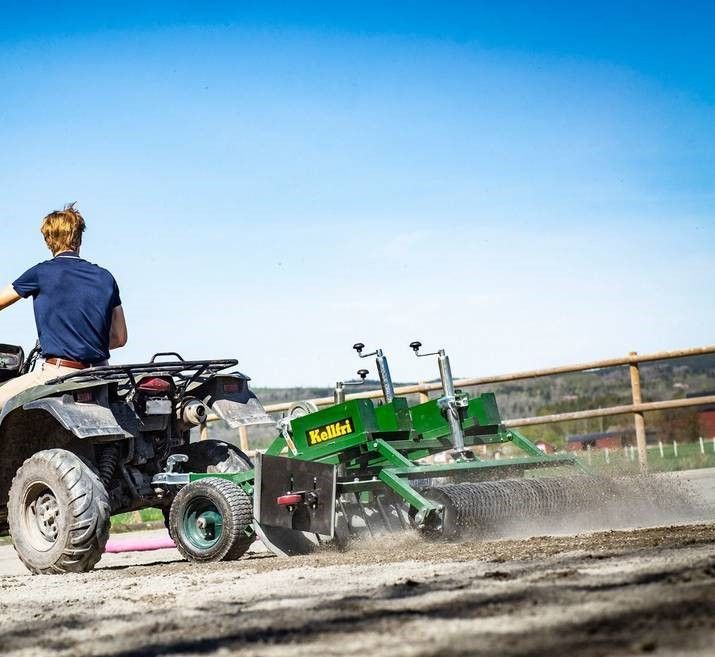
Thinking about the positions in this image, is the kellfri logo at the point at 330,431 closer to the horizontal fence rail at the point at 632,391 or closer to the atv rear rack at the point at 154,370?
the atv rear rack at the point at 154,370

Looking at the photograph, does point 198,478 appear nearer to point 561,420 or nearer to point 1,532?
point 1,532

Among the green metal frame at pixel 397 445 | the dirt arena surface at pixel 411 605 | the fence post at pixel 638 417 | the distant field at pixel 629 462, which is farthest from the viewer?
the fence post at pixel 638 417

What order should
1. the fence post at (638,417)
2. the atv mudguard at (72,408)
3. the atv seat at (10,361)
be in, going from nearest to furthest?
the atv mudguard at (72,408) < the atv seat at (10,361) < the fence post at (638,417)

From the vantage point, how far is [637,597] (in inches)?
133

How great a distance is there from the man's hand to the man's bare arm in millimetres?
569

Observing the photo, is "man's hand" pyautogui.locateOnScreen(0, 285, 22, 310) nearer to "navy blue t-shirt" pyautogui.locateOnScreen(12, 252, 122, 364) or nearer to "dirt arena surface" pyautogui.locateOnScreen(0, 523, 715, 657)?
"navy blue t-shirt" pyautogui.locateOnScreen(12, 252, 122, 364)

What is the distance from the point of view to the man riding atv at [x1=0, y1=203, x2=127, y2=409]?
6555mm

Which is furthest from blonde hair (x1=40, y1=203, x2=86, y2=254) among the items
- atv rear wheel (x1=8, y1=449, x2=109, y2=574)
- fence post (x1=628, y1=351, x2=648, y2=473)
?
fence post (x1=628, y1=351, x2=648, y2=473)

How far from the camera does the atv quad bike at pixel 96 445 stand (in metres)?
6.09

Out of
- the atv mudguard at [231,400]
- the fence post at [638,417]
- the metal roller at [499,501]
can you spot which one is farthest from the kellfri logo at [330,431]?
the fence post at [638,417]

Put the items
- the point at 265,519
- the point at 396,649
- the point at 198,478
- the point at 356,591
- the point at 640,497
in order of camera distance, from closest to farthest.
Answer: the point at 396,649, the point at 356,591, the point at 265,519, the point at 198,478, the point at 640,497

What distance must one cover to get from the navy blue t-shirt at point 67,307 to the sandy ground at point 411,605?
1.55m

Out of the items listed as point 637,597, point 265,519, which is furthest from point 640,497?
point 637,597

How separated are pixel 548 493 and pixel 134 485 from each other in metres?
2.51
